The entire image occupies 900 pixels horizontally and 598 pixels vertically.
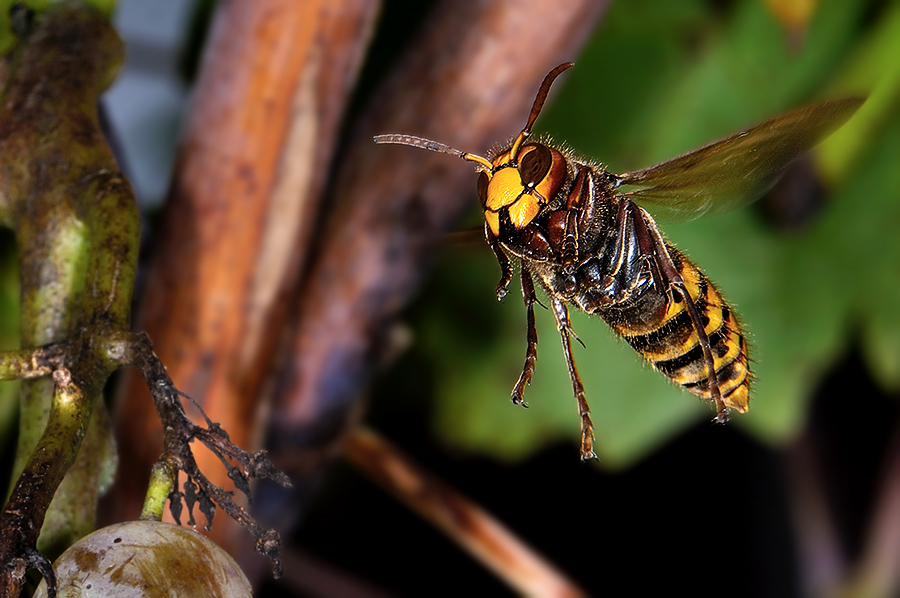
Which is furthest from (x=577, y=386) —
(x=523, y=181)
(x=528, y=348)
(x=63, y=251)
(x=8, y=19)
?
→ (x=8, y=19)

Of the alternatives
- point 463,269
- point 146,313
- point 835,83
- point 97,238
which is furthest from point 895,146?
point 97,238

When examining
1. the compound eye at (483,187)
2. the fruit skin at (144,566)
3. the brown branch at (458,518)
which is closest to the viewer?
the fruit skin at (144,566)

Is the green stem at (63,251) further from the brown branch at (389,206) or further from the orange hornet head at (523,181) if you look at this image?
the brown branch at (389,206)

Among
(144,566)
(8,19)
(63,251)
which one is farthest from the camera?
(8,19)

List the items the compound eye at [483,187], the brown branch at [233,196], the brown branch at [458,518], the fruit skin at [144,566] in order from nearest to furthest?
the fruit skin at [144,566] < the compound eye at [483,187] < the brown branch at [233,196] < the brown branch at [458,518]

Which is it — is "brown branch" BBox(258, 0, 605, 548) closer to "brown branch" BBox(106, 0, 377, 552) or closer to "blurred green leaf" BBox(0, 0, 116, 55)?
"brown branch" BBox(106, 0, 377, 552)

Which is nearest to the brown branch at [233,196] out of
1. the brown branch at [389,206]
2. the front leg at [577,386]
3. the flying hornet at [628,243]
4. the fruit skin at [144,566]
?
the brown branch at [389,206]

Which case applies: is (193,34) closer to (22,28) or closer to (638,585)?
(22,28)

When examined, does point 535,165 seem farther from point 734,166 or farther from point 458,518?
point 458,518
